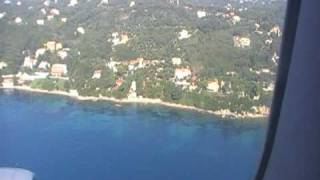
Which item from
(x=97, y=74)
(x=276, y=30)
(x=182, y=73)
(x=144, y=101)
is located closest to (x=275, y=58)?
(x=276, y=30)

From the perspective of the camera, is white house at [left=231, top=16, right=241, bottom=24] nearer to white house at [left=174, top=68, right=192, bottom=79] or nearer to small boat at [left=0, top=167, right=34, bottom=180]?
white house at [left=174, top=68, right=192, bottom=79]

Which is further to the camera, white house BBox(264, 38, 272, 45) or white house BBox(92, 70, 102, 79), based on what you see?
white house BBox(92, 70, 102, 79)

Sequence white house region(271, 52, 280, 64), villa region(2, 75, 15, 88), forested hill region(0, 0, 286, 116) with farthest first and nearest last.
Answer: villa region(2, 75, 15, 88) < forested hill region(0, 0, 286, 116) < white house region(271, 52, 280, 64)

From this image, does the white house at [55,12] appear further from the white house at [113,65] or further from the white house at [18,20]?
the white house at [113,65]

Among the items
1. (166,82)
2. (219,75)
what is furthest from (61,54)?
(219,75)

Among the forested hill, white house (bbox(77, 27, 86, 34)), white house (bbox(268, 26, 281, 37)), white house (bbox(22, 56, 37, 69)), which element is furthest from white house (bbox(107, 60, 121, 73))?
white house (bbox(268, 26, 281, 37))

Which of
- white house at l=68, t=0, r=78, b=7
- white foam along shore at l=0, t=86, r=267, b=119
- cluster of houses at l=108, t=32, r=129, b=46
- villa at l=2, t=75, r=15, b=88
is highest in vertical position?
white house at l=68, t=0, r=78, b=7
